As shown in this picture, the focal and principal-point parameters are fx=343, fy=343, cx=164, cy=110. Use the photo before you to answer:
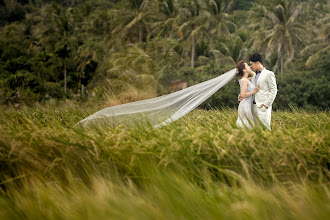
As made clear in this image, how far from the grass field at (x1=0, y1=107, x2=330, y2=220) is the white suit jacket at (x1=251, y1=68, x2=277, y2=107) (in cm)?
117

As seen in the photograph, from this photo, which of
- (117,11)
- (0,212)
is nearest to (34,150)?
(0,212)

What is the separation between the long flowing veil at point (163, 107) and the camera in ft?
18.4

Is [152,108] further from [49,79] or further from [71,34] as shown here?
[71,34]

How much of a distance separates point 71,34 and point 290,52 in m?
20.1

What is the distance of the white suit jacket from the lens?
5.16 metres

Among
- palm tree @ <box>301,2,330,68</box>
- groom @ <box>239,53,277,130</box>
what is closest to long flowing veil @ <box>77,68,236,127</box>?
groom @ <box>239,53,277,130</box>

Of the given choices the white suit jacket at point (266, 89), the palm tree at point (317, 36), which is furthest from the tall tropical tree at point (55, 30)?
the white suit jacket at point (266, 89)

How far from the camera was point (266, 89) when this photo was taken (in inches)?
206

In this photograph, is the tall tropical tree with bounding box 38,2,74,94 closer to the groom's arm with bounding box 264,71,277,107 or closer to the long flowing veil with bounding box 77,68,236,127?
the long flowing veil with bounding box 77,68,236,127

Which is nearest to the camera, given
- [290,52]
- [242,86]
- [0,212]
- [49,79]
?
[0,212]

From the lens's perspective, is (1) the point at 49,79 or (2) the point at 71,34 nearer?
(1) the point at 49,79

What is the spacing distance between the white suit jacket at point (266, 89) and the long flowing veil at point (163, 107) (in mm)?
751

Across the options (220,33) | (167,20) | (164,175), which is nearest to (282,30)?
(220,33)

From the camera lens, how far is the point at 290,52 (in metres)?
31.1
